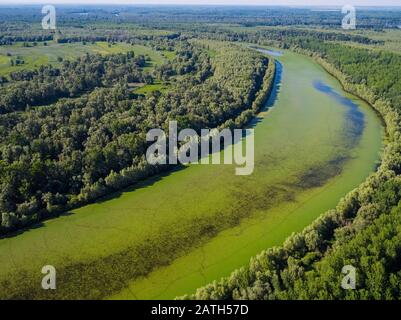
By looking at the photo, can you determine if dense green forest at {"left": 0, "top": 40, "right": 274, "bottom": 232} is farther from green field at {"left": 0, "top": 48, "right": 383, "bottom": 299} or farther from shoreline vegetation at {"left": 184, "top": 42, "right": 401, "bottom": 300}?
shoreline vegetation at {"left": 184, "top": 42, "right": 401, "bottom": 300}

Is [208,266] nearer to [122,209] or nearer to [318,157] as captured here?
[122,209]

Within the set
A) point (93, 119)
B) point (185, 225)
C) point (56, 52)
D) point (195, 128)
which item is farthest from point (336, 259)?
point (56, 52)

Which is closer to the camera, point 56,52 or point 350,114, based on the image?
point 350,114

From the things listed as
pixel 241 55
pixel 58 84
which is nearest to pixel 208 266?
pixel 58 84

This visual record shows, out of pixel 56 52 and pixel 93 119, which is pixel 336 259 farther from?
pixel 56 52

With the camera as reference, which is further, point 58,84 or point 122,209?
point 58,84

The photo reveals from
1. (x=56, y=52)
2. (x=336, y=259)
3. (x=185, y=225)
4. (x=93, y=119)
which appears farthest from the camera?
(x=56, y=52)

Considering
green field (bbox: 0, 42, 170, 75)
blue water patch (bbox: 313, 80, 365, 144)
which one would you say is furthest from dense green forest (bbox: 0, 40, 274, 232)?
blue water patch (bbox: 313, 80, 365, 144)
